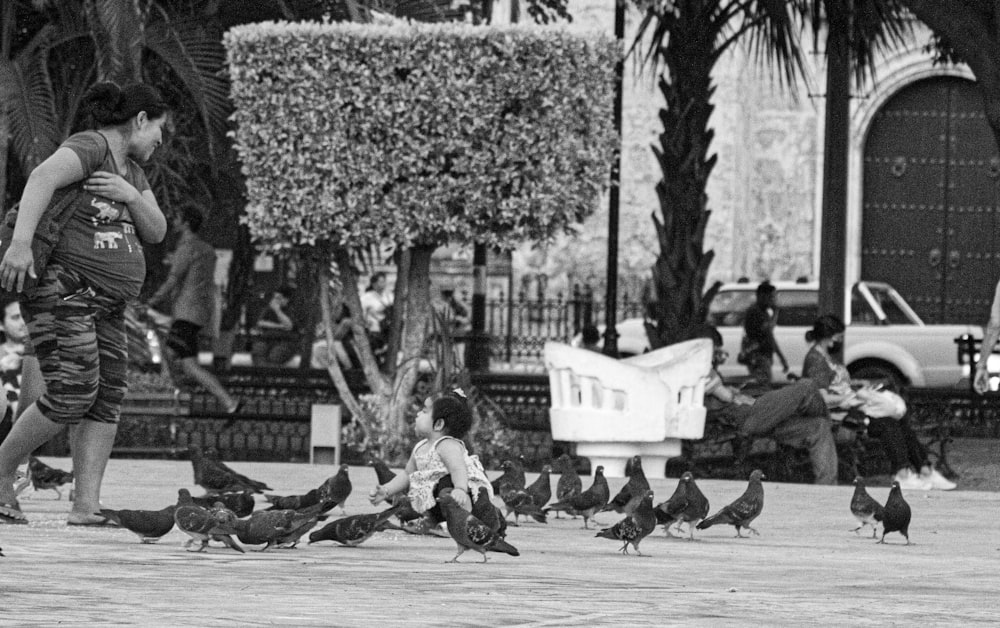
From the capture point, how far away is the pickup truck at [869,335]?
76.4ft

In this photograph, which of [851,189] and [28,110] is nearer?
[28,110]

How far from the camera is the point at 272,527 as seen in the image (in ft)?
23.2

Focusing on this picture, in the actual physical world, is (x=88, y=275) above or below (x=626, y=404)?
above

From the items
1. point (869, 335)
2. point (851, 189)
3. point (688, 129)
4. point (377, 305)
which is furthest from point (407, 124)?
point (851, 189)

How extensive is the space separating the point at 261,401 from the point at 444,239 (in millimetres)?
3090

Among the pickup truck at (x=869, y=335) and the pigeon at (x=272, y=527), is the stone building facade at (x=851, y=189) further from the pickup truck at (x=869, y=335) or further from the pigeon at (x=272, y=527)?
the pigeon at (x=272, y=527)

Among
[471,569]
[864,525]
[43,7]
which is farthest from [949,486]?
[43,7]

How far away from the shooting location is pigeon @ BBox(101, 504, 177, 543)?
7305mm

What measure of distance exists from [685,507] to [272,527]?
2.20 m

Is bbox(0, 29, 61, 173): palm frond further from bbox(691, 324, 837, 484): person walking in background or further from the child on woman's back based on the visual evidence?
the child on woman's back

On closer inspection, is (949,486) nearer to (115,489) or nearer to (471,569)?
(115,489)

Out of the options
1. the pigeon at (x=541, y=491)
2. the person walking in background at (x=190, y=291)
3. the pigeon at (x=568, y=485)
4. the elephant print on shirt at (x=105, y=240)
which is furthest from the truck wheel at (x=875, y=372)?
the elephant print on shirt at (x=105, y=240)

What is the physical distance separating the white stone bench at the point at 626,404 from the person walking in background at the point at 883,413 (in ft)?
2.71

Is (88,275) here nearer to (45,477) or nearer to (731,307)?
(45,477)
